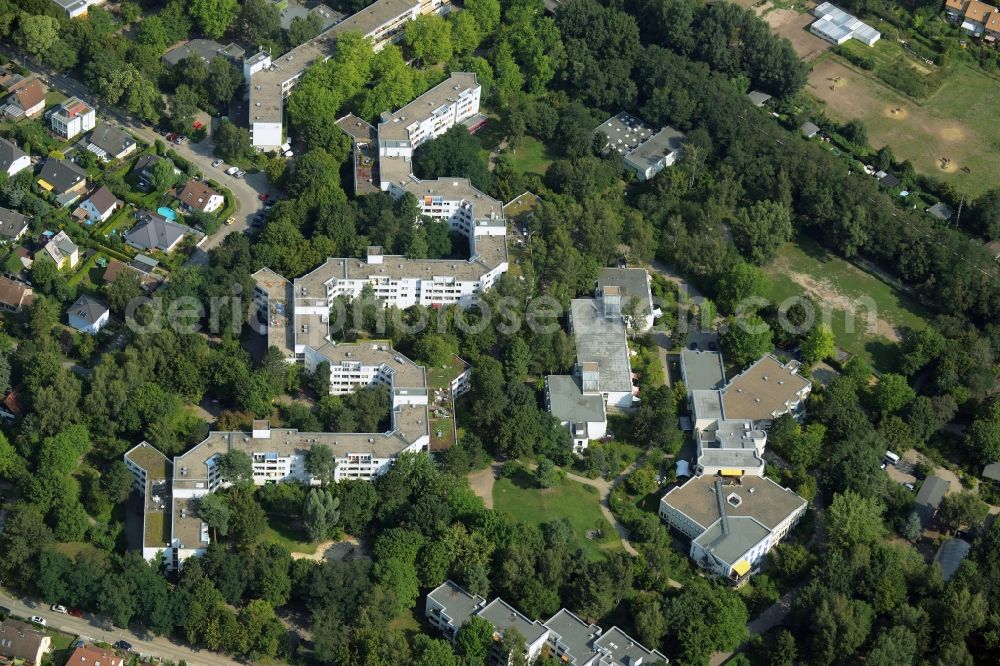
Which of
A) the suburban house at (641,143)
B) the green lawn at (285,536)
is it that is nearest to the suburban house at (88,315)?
the green lawn at (285,536)

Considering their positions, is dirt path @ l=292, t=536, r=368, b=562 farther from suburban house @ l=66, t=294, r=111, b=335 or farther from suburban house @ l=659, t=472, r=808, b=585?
suburban house @ l=66, t=294, r=111, b=335

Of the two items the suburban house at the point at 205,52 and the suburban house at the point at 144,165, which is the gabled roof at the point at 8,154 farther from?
the suburban house at the point at 205,52

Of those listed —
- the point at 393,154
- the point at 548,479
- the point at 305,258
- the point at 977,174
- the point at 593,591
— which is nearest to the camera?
the point at 593,591

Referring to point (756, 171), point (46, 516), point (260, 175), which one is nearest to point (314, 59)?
point (260, 175)

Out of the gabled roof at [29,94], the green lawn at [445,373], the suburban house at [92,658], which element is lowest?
the suburban house at [92,658]

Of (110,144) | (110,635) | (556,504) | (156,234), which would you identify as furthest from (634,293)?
(110,635)

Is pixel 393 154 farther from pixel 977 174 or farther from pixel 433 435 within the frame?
pixel 977 174

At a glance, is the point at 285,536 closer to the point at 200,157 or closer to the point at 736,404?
the point at 736,404
